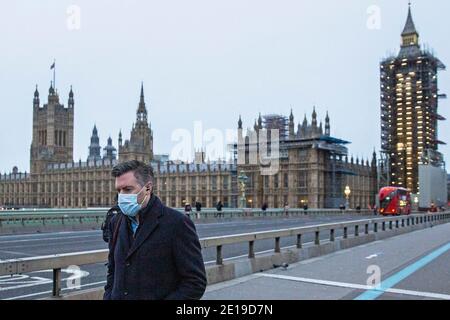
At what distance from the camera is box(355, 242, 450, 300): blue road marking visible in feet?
28.7

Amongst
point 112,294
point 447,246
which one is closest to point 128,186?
point 112,294

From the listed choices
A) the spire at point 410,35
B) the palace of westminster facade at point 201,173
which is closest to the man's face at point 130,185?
the palace of westminster facade at point 201,173

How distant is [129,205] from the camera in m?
3.67

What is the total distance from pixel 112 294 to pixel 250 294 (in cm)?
526

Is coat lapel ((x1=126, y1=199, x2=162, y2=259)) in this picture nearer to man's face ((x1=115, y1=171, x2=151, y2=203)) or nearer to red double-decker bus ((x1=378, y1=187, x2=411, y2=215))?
man's face ((x1=115, y1=171, x2=151, y2=203))

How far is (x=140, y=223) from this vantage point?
146 inches

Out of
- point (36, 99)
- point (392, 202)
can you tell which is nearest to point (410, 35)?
point (392, 202)

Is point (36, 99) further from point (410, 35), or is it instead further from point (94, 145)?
point (410, 35)

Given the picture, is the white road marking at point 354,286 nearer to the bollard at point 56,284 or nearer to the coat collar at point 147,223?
the bollard at point 56,284

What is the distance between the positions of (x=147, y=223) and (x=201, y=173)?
111627mm

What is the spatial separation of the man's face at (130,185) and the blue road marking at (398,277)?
18.5 ft

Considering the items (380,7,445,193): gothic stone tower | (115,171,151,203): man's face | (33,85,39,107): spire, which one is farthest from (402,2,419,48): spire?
(115,171,151,203): man's face

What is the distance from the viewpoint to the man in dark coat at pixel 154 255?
142 inches

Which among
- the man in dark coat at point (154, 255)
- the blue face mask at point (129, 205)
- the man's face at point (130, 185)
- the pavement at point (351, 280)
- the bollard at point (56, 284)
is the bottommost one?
the pavement at point (351, 280)
